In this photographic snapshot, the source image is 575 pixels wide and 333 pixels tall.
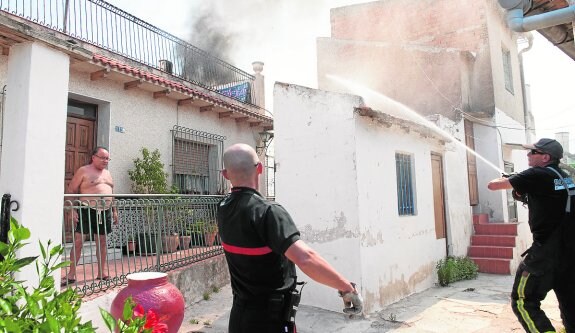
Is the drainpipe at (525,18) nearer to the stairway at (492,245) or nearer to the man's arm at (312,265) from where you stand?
the man's arm at (312,265)

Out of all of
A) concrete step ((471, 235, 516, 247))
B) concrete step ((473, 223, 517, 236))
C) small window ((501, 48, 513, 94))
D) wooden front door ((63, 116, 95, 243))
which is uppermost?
small window ((501, 48, 513, 94))

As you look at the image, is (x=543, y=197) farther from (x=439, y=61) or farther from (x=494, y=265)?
(x=439, y=61)

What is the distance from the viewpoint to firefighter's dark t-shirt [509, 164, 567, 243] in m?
3.44

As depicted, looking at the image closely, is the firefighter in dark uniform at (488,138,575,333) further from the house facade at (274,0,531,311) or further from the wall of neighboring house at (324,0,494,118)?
the wall of neighboring house at (324,0,494,118)

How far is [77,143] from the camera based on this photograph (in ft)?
22.8

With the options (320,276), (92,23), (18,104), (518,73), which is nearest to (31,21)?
(92,23)

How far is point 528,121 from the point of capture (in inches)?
558

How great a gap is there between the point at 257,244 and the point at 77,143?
6.03 meters

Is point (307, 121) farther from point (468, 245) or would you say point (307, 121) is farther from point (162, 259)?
point (468, 245)

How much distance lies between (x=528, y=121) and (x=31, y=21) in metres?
15.2

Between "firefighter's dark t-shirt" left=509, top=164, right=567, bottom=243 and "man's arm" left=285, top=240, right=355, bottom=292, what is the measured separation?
2426 millimetres

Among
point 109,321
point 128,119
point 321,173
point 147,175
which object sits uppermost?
point 128,119

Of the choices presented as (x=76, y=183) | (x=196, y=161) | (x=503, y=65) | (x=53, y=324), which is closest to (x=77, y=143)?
(x=76, y=183)

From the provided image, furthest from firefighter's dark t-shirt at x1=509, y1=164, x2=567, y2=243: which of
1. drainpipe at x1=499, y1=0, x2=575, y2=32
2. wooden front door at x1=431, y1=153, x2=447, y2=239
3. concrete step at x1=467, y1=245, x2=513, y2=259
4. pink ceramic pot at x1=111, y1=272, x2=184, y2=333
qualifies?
concrete step at x1=467, y1=245, x2=513, y2=259
